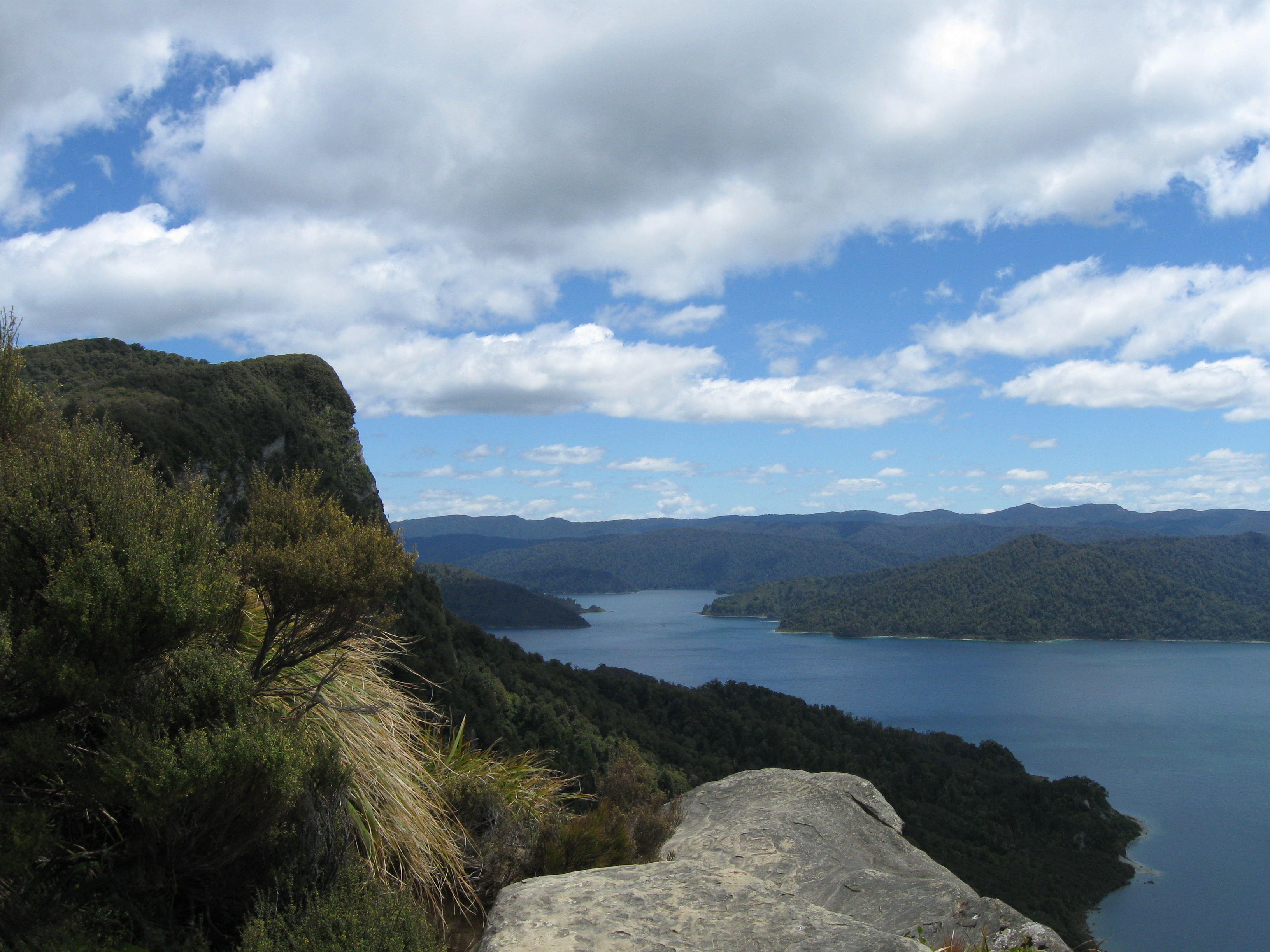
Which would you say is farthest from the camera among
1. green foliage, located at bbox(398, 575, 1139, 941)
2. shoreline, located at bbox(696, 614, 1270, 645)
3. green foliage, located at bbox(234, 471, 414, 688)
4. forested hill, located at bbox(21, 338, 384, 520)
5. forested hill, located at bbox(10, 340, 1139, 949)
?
shoreline, located at bbox(696, 614, 1270, 645)

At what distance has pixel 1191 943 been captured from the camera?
33.9 meters

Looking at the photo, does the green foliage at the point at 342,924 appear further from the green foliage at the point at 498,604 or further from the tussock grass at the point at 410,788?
the green foliage at the point at 498,604

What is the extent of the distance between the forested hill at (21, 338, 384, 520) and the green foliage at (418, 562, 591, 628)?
270 ft

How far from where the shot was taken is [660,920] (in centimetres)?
434

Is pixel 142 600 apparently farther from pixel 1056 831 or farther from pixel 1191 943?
pixel 1056 831

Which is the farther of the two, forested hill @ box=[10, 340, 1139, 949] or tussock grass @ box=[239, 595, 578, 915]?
forested hill @ box=[10, 340, 1139, 949]

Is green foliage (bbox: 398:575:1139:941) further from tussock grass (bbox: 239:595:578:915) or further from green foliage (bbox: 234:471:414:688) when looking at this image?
green foliage (bbox: 234:471:414:688)

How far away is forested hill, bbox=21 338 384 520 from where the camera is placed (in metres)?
24.6

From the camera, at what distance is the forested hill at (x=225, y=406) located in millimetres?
24625

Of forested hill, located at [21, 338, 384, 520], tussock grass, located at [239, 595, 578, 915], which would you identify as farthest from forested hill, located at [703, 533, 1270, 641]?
tussock grass, located at [239, 595, 578, 915]

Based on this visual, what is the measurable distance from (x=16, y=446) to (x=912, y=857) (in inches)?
272

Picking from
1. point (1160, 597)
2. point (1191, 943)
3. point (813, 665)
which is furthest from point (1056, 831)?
point (1160, 597)

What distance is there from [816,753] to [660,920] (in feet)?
135

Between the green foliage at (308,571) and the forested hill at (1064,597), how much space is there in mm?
148668
